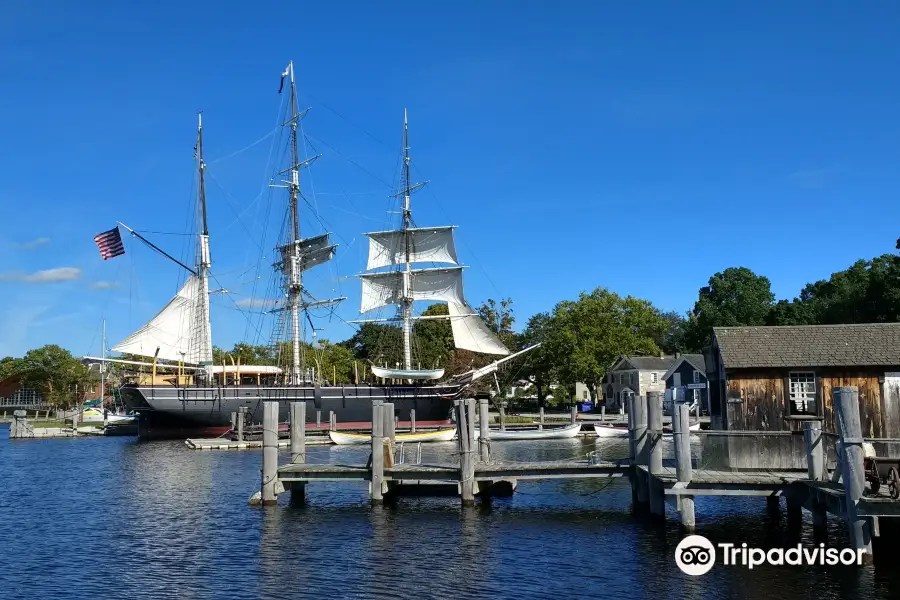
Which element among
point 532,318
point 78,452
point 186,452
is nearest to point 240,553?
→ point 186,452

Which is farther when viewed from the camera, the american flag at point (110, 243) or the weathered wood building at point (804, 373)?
the american flag at point (110, 243)

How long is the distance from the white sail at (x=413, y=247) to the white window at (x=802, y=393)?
5803cm

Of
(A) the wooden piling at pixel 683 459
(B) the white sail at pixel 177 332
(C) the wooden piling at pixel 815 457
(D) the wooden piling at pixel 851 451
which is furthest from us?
(B) the white sail at pixel 177 332

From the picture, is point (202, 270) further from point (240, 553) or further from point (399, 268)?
point (240, 553)

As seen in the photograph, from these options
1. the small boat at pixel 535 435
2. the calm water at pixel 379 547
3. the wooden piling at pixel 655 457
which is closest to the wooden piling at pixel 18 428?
the small boat at pixel 535 435

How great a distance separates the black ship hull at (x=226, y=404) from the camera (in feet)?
205

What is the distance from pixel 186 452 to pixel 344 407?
63.7 feet

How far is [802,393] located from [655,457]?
492cm

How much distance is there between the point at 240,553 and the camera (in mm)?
19484

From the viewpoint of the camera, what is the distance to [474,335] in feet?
250

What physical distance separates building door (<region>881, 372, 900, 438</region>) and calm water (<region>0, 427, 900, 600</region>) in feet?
9.59

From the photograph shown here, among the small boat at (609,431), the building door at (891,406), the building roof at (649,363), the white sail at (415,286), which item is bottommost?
the small boat at (609,431)

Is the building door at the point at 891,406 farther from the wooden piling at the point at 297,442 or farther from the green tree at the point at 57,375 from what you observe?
the green tree at the point at 57,375

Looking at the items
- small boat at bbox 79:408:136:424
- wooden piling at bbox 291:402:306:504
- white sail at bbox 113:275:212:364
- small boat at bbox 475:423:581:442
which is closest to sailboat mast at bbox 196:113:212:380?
white sail at bbox 113:275:212:364
